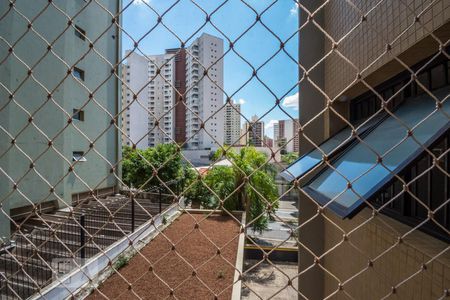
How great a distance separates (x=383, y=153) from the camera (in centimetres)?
178

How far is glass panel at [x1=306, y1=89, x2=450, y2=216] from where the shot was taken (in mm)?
1546

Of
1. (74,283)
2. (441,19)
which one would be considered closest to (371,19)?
(441,19)

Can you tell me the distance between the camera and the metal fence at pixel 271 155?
1.20 m

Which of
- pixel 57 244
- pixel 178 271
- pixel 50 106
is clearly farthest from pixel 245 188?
pixel 50 106

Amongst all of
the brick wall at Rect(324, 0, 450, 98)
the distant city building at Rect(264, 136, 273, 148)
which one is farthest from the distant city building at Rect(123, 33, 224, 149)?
the brick wall at Rect(324, 0, 450, 98)

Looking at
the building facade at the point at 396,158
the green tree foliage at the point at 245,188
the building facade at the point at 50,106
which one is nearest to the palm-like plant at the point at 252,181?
the green tree foliage at the point at 245,188

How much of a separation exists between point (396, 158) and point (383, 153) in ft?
0.54

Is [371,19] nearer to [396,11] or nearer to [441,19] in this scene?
[396,11]

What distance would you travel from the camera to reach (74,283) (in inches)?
198

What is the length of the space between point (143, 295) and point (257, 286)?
5.64 metres

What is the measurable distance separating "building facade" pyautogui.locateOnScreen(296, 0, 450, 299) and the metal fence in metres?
0.02

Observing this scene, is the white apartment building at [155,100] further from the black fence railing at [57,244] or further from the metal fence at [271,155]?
the black fence railing at [57,244]

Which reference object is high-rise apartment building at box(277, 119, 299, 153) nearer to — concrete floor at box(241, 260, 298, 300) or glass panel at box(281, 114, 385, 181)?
glass panel at box(281, 114, 385, 181)

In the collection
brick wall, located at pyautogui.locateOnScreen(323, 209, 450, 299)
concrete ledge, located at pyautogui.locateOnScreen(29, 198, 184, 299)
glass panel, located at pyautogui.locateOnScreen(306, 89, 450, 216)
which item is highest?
glass panel, located at pyautogui.locateOnScreen(306, 89, 450, 216)
